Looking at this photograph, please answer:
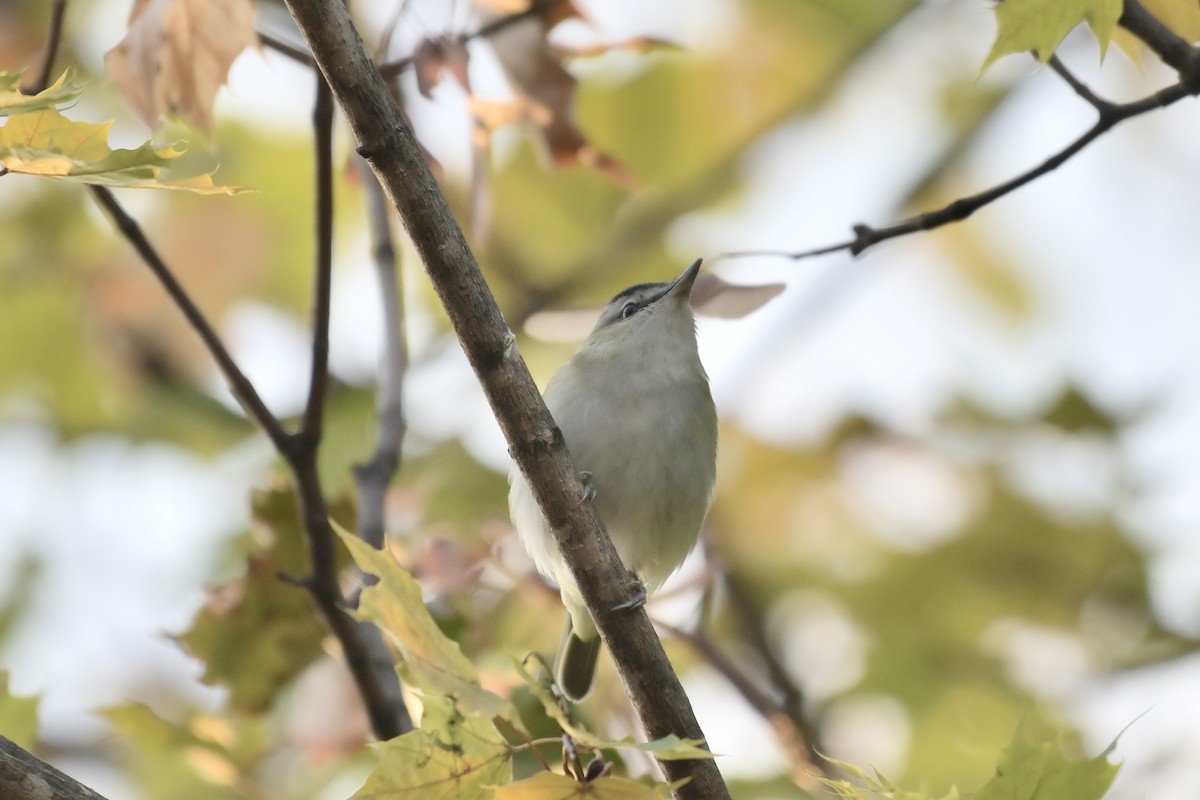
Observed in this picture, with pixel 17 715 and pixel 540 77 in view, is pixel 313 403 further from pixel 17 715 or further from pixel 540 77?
pixel 540 77

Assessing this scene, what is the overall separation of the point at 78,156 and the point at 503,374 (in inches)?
35.6

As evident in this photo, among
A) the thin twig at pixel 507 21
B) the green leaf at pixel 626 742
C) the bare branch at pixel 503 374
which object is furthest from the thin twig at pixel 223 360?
the green leaf at pixel 626 742

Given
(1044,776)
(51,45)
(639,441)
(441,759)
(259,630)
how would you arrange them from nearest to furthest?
(1044,776)
(441,759)
(51,45)
(259,630)
(639,441)

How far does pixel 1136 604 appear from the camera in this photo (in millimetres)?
5539

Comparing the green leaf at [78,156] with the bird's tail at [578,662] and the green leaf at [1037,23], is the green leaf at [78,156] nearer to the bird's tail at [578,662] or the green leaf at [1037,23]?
the green leaf at [1037,23]

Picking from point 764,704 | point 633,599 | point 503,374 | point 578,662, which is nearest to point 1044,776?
point 633,599

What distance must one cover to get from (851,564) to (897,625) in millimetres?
406

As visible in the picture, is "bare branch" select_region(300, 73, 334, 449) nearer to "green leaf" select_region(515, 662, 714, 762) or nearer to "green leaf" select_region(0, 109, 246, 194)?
"green leaf" select_region(0, 109, 246, 194)

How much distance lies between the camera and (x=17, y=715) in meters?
2.89

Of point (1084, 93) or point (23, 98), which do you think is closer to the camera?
point (23, 98)

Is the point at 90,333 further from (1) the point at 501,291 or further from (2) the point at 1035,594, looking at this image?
(2) the point at 1035,594

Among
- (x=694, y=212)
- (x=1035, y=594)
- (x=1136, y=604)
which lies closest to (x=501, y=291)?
(x=694, y=212)

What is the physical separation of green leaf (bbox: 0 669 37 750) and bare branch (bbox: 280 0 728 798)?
136 cm

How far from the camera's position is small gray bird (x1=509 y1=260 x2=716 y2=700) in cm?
416
